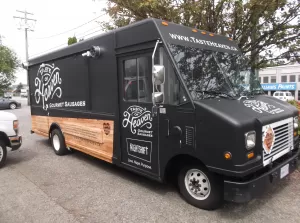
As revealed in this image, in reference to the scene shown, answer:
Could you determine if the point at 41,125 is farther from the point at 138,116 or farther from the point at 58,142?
the point at 138,116

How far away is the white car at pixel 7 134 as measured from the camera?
6141mm

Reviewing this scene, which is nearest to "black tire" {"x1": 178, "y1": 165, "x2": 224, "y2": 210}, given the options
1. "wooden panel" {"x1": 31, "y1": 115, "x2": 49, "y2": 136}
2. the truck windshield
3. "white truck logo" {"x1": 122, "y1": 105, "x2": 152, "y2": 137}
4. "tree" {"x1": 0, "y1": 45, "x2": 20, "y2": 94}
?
"white truck logo" {"x1": 122, "y1": 105, "x2": 152, "y2": 137}

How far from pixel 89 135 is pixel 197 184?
2.87 m

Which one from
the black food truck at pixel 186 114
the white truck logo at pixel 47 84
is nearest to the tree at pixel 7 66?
the white truck logo at pixel 47 84

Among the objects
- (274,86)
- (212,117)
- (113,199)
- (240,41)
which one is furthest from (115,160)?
(274,86)

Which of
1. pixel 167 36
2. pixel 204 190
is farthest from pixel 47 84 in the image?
pixel 204 190

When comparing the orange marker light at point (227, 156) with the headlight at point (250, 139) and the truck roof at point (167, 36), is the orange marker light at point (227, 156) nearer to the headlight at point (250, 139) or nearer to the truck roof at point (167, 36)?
the headlight at point (250, 139)

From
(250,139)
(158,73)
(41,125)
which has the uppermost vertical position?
(158,73)

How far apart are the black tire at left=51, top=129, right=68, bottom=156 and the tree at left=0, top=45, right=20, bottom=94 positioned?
30133 mm

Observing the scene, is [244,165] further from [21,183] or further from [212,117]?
[21,183]

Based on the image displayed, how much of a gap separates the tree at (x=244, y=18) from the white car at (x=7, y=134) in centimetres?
412

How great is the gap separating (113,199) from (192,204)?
132 cm

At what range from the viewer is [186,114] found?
143 inches

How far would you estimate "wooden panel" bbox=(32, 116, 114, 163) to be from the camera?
5.17 m
